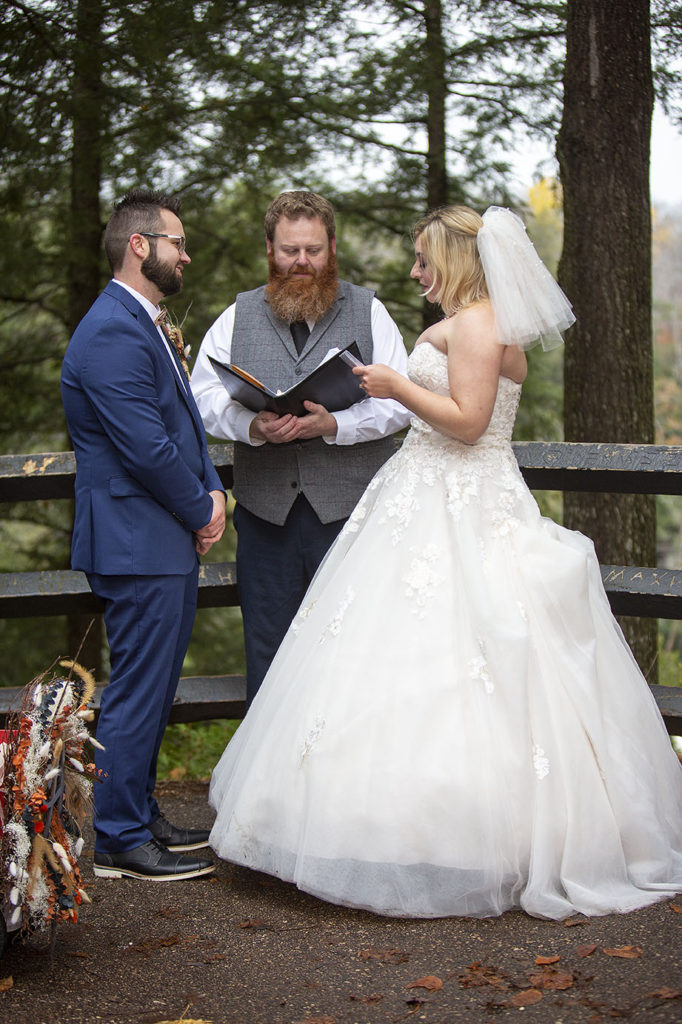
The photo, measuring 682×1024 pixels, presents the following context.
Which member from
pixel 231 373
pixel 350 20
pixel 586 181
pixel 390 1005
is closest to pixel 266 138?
pixel 350 20

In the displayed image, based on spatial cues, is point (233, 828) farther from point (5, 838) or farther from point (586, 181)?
point (586, 181)

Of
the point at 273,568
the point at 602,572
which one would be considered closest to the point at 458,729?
the point at 273,568

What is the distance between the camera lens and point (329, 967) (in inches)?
115

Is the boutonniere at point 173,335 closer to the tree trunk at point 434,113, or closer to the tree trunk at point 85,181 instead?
the tree trunk at point 85,181

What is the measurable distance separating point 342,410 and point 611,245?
196 cm

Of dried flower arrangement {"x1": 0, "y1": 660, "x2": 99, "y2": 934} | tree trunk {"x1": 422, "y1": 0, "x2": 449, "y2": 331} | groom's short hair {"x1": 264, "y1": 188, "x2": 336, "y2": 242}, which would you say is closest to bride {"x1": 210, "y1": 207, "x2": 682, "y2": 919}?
groom's short hair {"x1": 264, "y1": 188, "x2": 336, "y2": 242}

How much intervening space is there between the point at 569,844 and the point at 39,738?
1.58 meters

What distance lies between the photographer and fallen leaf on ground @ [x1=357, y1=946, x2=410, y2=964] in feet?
9.54

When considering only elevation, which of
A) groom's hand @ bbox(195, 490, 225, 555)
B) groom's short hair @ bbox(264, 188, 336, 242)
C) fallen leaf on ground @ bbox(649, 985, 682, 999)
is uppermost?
groom's short hair @ bbox(264, 188, 336, 242)

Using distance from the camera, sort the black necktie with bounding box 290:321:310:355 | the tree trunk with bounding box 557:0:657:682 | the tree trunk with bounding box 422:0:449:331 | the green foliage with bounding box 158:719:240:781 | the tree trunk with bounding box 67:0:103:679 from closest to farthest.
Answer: the black necktie with bounding box 290:321:310:355 < the tree trunk with bounding box 557:0:657:682 < the green foliage with bounding box 158:719:240:781 < the tree trunk with bounding box 67:0:103:679 < the tree trunk with bounding box 422:0:449:331

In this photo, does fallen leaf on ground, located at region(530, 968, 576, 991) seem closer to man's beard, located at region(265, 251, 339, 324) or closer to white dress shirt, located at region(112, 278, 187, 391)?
white dress shirt, located at region(112, 278, 187, 391)

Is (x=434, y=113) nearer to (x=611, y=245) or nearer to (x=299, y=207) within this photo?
(x=611, y=245)

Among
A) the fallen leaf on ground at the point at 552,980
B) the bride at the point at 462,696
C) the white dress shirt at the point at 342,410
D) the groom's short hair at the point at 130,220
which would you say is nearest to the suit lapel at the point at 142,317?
the groom's short hair at the point at 130,220

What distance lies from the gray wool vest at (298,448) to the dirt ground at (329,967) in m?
1.47
